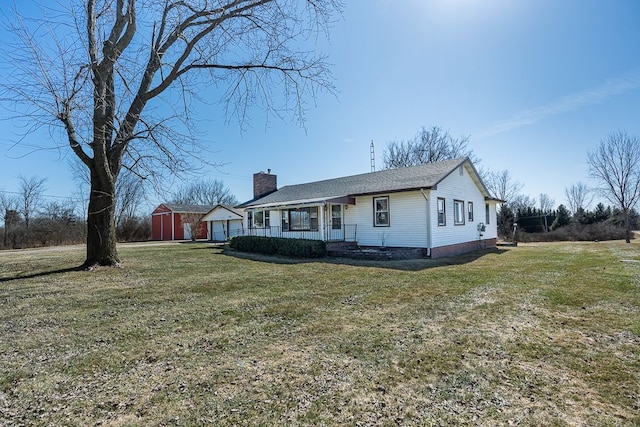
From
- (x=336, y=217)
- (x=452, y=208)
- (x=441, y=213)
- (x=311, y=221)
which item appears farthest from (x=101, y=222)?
(x=452, y=208)

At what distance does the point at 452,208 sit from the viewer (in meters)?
15.1

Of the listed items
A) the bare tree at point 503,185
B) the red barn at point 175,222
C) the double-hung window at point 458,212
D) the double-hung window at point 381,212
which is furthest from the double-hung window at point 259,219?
the bare tree at point 503,185

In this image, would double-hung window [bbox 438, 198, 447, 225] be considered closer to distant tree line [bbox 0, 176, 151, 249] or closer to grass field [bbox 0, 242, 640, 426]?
grass field [bbox 0, 242, 640, 426]

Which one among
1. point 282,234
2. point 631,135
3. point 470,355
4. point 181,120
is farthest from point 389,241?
point 631,135

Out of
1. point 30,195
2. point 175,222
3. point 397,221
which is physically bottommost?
point 397,221

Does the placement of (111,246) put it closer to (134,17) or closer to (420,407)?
(134,17)

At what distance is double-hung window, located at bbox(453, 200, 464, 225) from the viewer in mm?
15383

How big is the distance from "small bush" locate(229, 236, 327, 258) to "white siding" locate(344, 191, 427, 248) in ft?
8.53

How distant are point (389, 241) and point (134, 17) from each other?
Result: 11.9m

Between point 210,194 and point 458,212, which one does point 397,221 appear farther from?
point 210,194

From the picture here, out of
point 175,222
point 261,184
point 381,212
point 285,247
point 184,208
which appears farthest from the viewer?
point 184,208

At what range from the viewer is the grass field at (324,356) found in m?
2.43

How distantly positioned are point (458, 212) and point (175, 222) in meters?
28.7

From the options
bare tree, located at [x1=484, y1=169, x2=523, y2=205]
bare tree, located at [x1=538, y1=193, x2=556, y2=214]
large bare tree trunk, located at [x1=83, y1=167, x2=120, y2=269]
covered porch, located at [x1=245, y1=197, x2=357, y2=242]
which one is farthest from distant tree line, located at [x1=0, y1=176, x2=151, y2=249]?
bare tree, located at [x1=538, y1=193, x2=556, y2=214]
